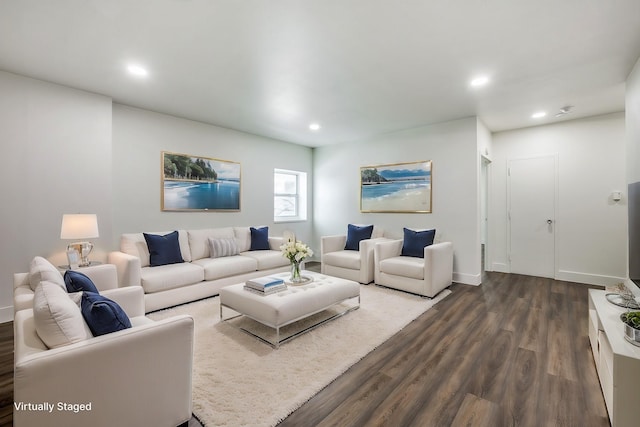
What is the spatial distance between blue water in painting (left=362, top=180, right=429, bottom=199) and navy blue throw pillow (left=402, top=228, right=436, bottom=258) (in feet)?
3.04

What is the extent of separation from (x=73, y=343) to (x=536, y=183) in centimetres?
602

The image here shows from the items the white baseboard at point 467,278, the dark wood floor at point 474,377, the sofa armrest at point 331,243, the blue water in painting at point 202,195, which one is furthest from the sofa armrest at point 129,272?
the white baseboard at point 467,278

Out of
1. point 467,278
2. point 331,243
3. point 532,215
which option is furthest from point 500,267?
point 331,243

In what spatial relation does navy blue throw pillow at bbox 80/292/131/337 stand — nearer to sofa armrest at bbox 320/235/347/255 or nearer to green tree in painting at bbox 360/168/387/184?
sofa armrest at bbox 320/235/347/255

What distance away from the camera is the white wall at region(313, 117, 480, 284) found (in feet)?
14.4

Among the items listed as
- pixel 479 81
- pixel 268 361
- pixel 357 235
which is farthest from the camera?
pixel 357 235

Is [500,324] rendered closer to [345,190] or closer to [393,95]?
[393,95]

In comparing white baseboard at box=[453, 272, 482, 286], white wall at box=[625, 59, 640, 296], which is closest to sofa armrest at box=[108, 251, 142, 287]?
white baseboard at box=[453, 272, 482, 286]

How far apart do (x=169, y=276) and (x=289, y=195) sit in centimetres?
339

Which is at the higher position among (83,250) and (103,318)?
(83,250)

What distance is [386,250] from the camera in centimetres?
441

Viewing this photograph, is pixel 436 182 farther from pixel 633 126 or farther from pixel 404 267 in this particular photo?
pixel 633 126

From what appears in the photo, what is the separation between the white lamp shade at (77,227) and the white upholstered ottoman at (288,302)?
1.60 meters

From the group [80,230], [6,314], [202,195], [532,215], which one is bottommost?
[6,314]
